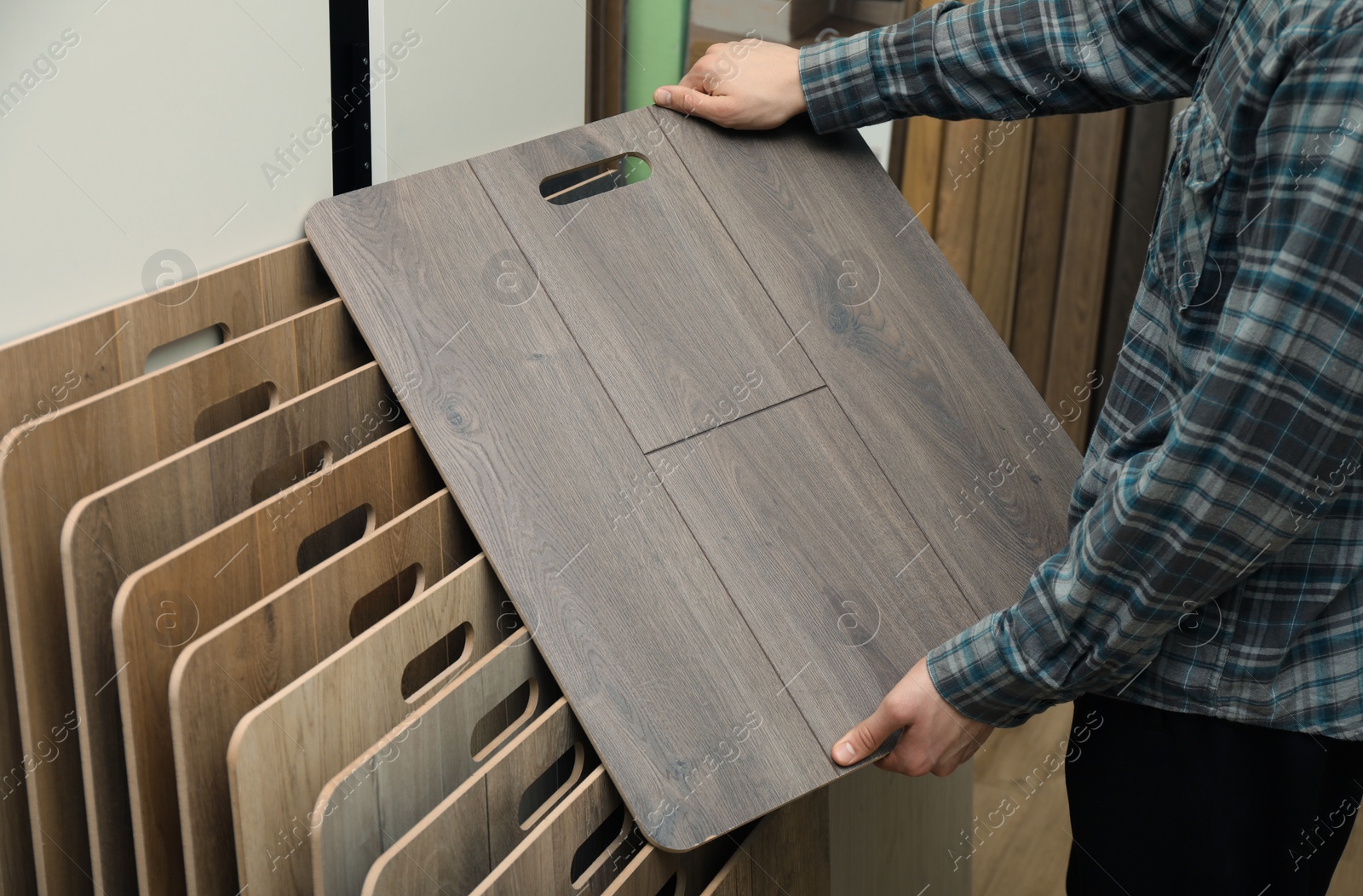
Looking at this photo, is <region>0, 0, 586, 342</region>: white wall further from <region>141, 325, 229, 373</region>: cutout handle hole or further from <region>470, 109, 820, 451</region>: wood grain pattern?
<region>470, 109, 820, 451</region>: wood grain pattern

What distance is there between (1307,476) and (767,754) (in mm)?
405

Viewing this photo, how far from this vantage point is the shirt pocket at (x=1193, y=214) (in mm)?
751

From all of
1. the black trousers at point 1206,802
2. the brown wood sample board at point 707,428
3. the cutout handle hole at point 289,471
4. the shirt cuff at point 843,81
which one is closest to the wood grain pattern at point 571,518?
the brown wood sample board at point 707,428

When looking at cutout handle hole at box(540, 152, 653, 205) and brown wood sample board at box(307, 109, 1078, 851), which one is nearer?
brown wood sample board at box(307, 109, 1078, 851)

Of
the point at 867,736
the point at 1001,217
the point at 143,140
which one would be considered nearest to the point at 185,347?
the point at 143,140

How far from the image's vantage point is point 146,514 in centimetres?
76

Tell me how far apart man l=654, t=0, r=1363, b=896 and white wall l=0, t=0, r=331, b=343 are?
2.19 ft

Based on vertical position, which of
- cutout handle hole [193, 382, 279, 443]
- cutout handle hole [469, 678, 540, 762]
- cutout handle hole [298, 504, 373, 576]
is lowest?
cutout handle hole [469, 678, 540, 762]

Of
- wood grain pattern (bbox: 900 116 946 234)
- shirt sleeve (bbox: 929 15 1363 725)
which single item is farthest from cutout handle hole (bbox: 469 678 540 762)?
wood grain pattern (bbox: 900 116 946 234)

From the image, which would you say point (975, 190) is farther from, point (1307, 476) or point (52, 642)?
point (52, 642)

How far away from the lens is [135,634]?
706 mm

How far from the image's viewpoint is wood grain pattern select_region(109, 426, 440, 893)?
2.33ft

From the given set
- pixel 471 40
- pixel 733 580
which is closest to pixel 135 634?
pixel 733 580

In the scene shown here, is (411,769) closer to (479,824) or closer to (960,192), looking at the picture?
(479,824)
